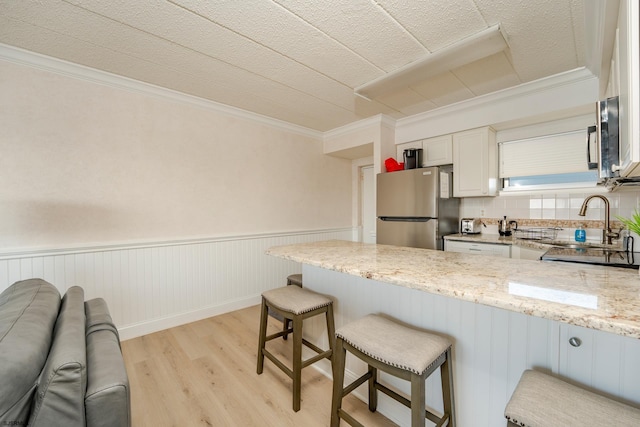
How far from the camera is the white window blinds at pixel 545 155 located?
2754mm

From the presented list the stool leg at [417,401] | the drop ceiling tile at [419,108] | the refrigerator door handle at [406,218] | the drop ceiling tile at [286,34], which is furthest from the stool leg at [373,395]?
the drop ceiling tile at [419,108]

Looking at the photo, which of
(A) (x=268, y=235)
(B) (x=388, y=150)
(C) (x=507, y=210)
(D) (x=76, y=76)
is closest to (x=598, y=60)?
(C) (x=507, y=210)

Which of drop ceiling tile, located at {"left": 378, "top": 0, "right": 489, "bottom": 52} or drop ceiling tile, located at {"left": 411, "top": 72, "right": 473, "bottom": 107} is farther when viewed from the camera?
drop ceiling tile, located at {"left": 411, "top": 72, "right": 473, "bottom": 107}

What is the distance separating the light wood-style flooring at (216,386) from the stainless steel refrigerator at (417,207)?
6.04 feet

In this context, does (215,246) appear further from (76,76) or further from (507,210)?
(507,210)

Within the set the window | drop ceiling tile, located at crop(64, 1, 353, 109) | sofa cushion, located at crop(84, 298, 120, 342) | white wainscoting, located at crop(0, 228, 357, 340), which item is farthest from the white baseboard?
the window

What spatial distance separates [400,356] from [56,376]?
107 centimetres

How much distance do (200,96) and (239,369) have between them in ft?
8.77

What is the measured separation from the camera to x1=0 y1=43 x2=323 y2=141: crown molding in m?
2.04

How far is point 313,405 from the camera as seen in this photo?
167 cm

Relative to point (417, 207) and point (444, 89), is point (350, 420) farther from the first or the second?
point (444, 89)

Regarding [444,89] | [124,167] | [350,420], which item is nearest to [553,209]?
[444,89]

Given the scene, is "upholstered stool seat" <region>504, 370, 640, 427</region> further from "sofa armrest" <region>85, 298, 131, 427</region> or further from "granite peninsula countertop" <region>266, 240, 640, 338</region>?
"sofa armrest" <region>85, 298, 131, 427</region>

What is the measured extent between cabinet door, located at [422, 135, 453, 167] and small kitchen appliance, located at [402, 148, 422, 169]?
14 centimetres
